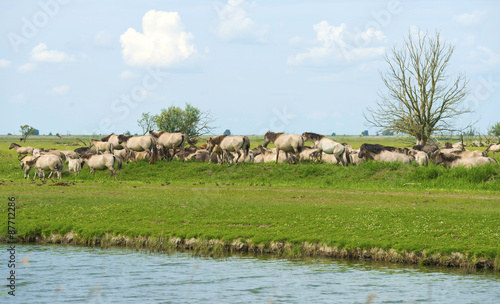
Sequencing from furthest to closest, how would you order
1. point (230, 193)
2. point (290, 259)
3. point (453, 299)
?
point (230, 193), point (290, 259), point (453, 299)

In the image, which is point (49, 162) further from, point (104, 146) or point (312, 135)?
point (312, 135)

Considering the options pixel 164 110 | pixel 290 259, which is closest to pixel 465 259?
pixel 290 259

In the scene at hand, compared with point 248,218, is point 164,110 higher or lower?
higher

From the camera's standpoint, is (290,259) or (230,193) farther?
(230,193)

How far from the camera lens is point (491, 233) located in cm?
1897

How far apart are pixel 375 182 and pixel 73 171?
23.6 m

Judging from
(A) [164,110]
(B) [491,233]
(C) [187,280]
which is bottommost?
(C) [187,280]

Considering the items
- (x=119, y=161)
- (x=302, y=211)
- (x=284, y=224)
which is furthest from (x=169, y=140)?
(x=284, y=224)

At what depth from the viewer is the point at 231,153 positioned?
157ft

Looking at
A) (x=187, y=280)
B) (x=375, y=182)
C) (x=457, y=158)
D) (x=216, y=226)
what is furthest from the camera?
(x=457, y=158)

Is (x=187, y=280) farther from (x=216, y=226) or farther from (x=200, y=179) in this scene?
(x=200, y=179)

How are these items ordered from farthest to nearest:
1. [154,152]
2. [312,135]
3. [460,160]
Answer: [154,152] → [312,135] → [460,160]

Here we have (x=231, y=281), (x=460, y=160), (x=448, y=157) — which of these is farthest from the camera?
(x=448, y=157)

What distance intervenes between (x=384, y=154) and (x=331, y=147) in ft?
14.0
